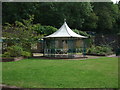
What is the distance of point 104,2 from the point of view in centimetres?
3906

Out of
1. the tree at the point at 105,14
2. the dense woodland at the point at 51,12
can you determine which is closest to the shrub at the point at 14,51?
the dense woodland at the point at 51,12

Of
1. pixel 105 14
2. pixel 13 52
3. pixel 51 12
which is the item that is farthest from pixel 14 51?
pixel 105 14

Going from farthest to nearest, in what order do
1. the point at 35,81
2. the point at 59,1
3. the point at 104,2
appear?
the point at 104,2 → the point at 59,1 → the point at 35,81

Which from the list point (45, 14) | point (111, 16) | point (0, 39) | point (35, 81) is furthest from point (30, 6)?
point (35, 81)

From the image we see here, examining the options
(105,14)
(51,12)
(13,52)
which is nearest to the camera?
(13,52)

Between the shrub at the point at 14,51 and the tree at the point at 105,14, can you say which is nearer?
the shrub at the point at 14,51

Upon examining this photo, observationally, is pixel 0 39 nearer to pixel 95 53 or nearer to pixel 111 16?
pixel 95 53

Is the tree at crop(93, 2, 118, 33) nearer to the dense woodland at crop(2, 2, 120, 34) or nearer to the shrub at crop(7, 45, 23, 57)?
the dense woodland at crop(2, 2, 120, 34)

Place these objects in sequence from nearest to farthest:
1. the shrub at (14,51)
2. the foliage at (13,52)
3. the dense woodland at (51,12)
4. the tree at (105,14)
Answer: the foliage at (13,52)
the shrub at (14,51)
the dense woodland at (51,12)
the tree at (105,14)

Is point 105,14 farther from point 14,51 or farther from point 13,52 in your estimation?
point 13,52

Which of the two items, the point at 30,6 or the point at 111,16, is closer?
the point at 30,6

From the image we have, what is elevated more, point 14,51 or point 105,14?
point 105,14

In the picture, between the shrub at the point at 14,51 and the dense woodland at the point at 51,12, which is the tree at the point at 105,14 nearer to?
the dense woodland at the point at 51,12

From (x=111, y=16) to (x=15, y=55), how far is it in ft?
93.4
